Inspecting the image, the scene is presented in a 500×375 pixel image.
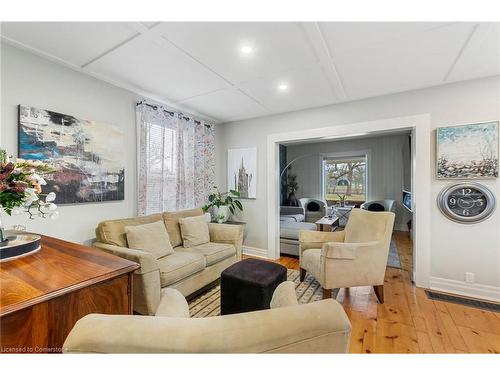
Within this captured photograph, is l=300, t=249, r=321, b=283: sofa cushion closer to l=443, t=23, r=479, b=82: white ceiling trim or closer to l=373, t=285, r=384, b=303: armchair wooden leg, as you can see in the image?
l=373, t=285, r=384, b=303: armchair wooden leg

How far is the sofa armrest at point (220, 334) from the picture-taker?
0.55 m

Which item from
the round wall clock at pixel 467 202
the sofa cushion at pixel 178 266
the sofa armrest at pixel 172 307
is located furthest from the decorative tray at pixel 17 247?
the round wall clock at pixel 467 202

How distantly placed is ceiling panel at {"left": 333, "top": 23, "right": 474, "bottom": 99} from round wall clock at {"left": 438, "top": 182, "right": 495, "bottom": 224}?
120 cm

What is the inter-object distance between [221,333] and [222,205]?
3.30m

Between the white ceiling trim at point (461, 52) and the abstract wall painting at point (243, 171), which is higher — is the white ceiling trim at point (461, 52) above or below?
above

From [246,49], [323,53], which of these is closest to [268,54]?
[246,49]

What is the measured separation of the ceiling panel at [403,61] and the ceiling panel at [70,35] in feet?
5.94

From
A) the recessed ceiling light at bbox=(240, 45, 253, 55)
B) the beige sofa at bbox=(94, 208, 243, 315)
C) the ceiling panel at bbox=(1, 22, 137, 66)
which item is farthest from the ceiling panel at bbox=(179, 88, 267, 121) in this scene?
the beige sofa at bbox=(94, 208, 243, 315)

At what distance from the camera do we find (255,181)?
12.6 feet

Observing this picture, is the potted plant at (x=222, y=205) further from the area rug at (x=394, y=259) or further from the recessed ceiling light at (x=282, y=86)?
the area rug at (x=394, y=259)

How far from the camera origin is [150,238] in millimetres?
2318

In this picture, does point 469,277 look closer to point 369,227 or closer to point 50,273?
point 369,227
